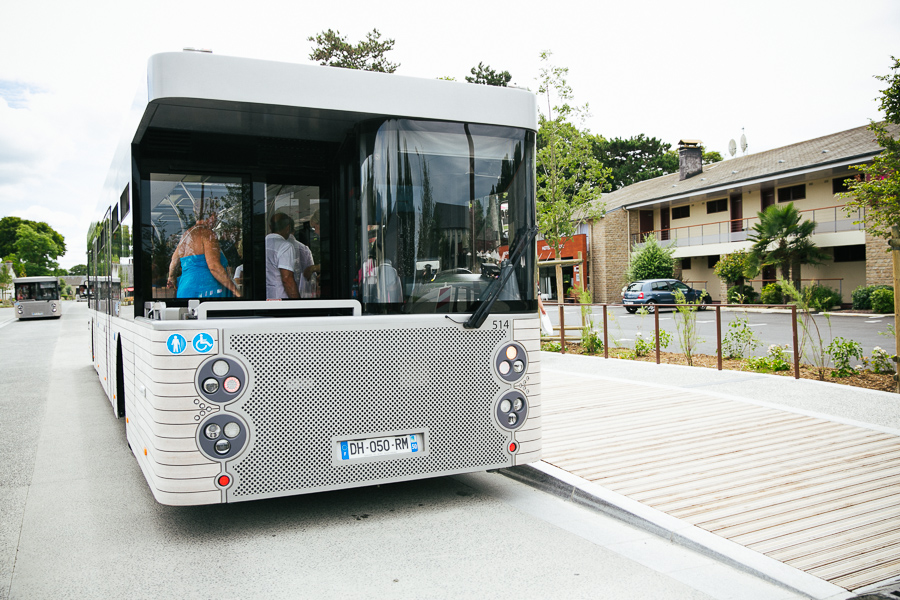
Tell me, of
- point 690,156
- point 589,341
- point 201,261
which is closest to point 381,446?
point 201,261

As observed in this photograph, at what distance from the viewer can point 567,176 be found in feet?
62.9

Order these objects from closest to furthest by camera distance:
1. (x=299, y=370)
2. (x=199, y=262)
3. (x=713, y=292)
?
1. (x=299, y=370)
2. (x=199, y=262)
3. (x=713, y=292)

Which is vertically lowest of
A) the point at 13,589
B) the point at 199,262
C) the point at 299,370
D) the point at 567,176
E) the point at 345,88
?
the point at 13,589

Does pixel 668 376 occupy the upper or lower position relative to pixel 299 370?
lower

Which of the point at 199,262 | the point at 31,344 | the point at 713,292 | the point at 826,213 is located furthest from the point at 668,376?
the point at 713,292

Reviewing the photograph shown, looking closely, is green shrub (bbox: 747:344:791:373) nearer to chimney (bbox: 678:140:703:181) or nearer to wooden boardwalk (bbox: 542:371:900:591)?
wooden boardwalk (bbox: 542:371:900:591)

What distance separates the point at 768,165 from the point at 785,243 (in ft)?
23.5

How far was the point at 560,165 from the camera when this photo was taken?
18.0m

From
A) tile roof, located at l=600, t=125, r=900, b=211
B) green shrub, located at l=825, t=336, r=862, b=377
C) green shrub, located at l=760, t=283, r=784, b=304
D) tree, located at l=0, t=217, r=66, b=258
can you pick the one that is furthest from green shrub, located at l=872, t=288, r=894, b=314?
tree, located at l=0, t=217, r=66, b=258

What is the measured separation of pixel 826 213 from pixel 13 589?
36235 mm

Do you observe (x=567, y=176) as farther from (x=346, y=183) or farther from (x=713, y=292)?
A: (x=713, y=292)

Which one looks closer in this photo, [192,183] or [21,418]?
[192,183]

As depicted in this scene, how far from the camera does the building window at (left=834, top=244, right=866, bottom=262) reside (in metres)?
31.9

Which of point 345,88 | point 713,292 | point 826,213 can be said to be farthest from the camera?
point 713,292
